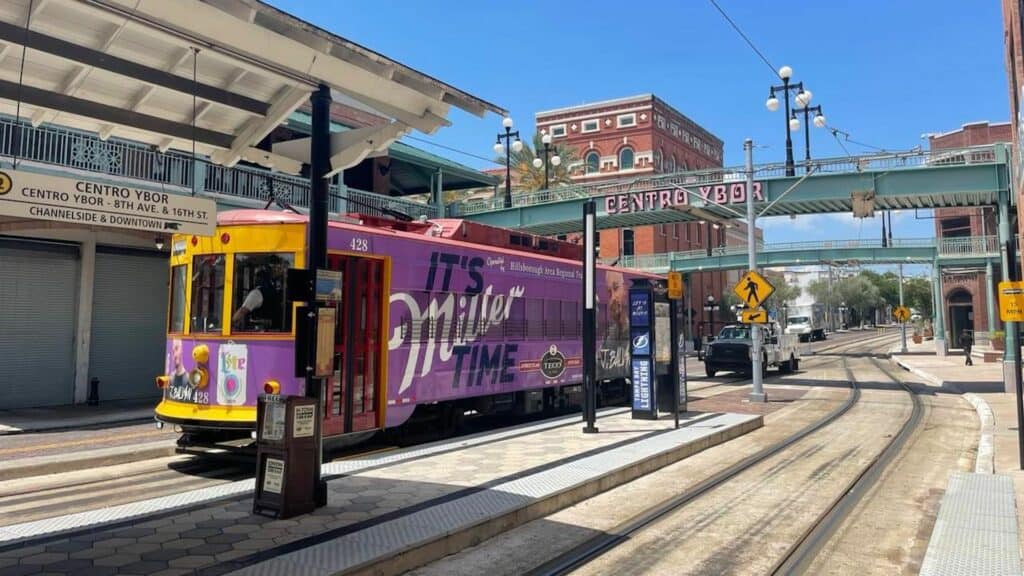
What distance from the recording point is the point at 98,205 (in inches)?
205

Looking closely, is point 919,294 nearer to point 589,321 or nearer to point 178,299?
point 589,321

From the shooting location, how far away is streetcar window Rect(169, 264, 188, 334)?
29.6ft

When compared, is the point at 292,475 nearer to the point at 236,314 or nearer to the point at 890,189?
the point at 236,314

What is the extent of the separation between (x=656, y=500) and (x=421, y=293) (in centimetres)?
453

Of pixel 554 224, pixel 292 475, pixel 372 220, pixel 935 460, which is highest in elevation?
pixel 554 224

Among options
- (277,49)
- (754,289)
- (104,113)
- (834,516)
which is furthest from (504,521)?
(754,289)

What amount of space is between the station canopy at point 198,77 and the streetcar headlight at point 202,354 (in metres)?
2.35

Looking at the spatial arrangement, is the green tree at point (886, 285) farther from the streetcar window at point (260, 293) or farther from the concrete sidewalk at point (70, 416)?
the streetcar window at point (260, 293)

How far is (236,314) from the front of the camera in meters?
8.63

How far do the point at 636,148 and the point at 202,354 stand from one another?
191 feet

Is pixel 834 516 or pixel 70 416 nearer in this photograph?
pixel 834 516

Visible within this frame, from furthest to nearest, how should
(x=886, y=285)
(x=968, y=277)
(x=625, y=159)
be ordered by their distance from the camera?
(x=886, y=285) < (x=625, y=159) < (x=968, y=277)

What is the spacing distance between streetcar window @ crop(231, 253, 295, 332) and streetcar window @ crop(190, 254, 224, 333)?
0.22m

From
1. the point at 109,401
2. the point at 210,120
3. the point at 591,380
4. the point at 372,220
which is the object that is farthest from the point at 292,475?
the point at 109,401
